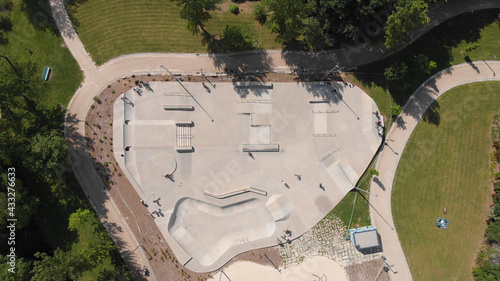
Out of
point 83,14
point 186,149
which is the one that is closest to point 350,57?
point 186,149

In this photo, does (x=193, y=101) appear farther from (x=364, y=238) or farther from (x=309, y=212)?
(x=364, y=238)

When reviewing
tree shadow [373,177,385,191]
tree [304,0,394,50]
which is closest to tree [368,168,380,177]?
tree shadow [373,177,385,191]

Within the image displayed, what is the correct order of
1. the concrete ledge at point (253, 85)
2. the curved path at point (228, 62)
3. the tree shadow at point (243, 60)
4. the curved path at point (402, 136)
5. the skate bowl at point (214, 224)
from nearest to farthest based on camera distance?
the curved path at point (402, 136)
the skate bowl at point (214, 224)
the concrete ledge at point (253, 85)
the curved path at point (228, 62)
the tree shadow at point (243, 60)

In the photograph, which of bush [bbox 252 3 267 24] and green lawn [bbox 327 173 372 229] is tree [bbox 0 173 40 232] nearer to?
bush [bbox 252 3 267 24]

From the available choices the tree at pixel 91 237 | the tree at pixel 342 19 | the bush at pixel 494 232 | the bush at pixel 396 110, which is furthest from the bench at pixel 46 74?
the bush at pixel 494 232

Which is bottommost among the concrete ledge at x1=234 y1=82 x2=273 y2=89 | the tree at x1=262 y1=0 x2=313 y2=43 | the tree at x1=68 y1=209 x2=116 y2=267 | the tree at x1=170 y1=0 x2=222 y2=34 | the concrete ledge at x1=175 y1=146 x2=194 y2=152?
the tree at x1=68 y1=209 x2=116 y2=267

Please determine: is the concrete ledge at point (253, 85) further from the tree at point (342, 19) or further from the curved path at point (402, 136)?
the curved path at point (402, 136)
